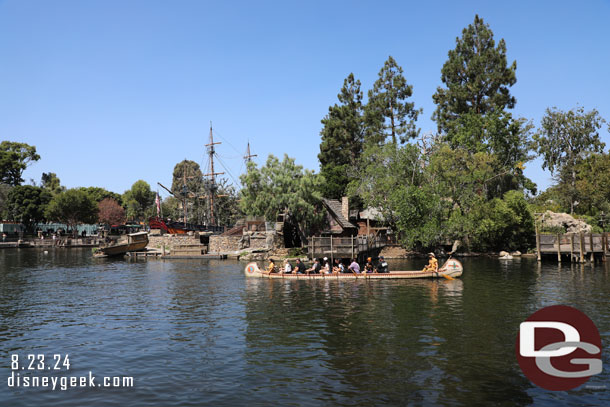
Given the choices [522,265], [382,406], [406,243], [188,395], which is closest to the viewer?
[382,406]

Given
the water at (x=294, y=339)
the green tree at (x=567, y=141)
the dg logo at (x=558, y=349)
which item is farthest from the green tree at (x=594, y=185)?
the dg logo at (x=558, y=349)

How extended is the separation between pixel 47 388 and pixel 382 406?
29.9 feet

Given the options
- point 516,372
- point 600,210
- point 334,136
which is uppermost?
point 334,136

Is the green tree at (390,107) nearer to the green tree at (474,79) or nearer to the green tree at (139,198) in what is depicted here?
the green tree at (474,79)

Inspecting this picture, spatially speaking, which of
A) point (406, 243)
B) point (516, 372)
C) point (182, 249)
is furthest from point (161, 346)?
point (182, 249)

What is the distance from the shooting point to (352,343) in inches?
659

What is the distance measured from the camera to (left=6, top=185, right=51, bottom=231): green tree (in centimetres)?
9500

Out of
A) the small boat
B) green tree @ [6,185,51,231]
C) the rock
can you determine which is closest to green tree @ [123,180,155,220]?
green tree @ [6,185,51,231]

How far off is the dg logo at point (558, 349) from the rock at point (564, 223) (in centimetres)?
3795

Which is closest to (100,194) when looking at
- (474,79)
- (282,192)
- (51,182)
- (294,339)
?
(51,182)

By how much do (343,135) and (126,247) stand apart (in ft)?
129

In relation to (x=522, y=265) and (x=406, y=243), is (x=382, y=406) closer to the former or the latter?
(x=522, y=265)

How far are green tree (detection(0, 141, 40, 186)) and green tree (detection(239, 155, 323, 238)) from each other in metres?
76.9

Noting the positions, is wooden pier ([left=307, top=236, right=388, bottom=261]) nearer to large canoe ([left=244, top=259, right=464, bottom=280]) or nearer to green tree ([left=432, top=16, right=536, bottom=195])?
large canoe ([left=244, top=259, right=464, bottom=280])
